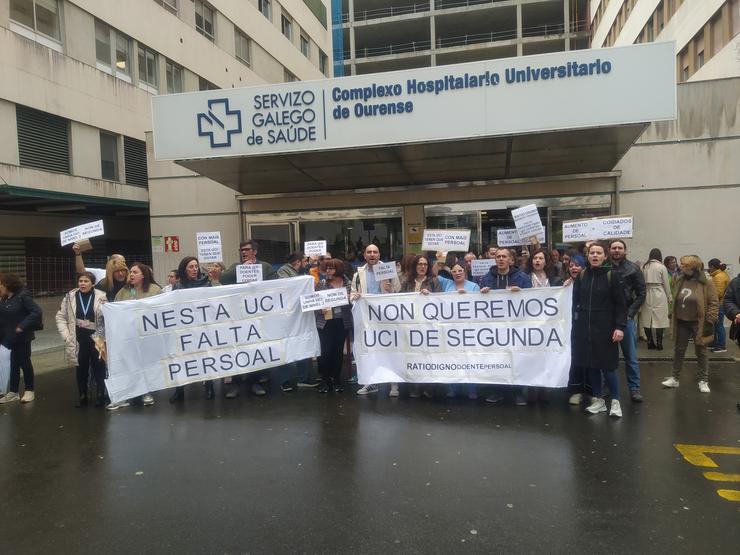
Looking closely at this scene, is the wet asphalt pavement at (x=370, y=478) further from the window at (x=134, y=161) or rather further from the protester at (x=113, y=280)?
the window at (x=134, y=161)

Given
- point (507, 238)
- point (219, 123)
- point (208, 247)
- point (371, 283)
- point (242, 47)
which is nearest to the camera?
point (371, 283)

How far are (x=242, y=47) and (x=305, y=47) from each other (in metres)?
9.25

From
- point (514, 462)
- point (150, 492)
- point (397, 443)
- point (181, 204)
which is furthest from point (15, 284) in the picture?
point (181, 204)

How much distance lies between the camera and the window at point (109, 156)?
1992 centimetres

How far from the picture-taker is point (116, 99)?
20156mm

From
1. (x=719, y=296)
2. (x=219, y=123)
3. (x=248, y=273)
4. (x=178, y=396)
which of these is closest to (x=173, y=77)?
(x=219, y=123)

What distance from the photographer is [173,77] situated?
23.5 meters

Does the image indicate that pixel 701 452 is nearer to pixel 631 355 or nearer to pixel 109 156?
pixel 631 355

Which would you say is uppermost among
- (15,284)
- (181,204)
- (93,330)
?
(181,204)

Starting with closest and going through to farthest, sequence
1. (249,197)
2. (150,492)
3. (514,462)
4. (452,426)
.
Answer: (150,492), (514,462), (452,426), (249,197)

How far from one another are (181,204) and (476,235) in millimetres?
7751

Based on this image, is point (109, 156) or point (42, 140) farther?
point (109, 156)

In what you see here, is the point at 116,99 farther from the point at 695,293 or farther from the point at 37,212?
the point at 695,293

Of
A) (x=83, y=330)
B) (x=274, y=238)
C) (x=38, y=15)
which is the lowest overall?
(x=83, y=330)
